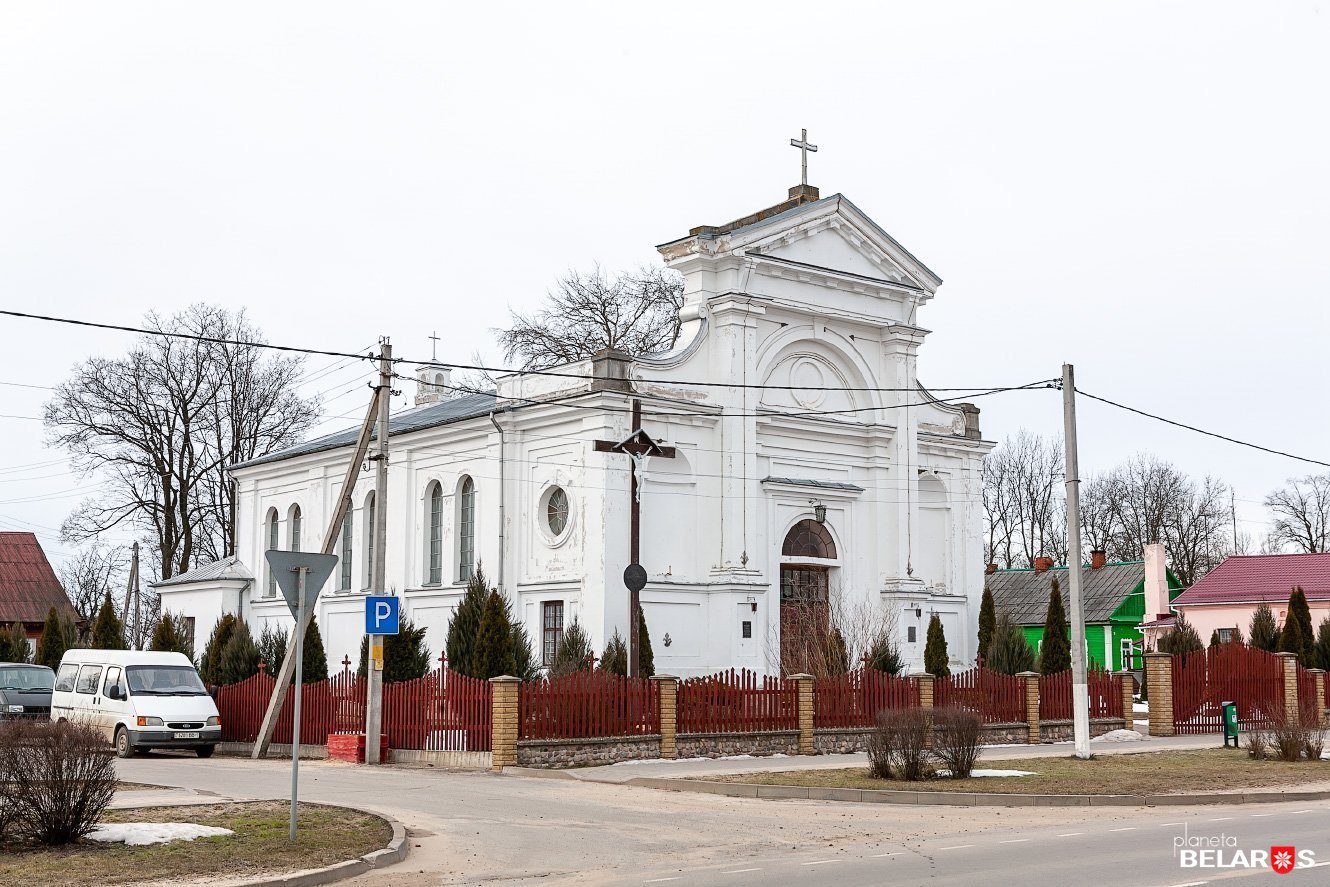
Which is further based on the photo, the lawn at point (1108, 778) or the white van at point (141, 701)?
the white van at point (141, 701)

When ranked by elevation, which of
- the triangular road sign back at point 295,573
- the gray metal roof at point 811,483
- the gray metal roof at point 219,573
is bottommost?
the triangular road sign back at point 295,573

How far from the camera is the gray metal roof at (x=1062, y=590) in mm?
54094

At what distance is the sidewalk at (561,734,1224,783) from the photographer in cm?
2059

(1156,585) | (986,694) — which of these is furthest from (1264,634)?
(986,694)

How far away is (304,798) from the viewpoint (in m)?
16.9

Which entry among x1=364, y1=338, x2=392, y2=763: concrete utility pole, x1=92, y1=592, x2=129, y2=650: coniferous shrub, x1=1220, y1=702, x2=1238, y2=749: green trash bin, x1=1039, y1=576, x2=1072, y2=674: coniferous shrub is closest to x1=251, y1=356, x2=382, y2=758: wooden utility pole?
x1=364, y1=338, x2=392, y2=763: concrete utility pole

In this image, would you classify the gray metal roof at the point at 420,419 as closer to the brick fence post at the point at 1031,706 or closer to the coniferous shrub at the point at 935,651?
the coniferous shrub at the point at 935,651

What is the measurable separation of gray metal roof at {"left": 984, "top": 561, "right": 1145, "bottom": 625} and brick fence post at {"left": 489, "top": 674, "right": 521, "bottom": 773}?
34302mm

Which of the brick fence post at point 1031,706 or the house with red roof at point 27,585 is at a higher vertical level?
the house with red roof at point 27,585

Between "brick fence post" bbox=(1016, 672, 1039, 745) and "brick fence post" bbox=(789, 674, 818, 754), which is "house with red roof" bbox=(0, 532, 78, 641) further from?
"brick fence post" bbox=(1016, 672, 1039, 745)

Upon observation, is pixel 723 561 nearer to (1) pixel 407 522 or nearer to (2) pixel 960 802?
(1) pixel 407 522

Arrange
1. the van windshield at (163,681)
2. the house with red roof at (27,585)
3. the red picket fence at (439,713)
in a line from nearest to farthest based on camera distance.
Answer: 1. the red picket fence at (439,713)
2. the van windshield at (163,681)
3. the house with red roof at (27,585)

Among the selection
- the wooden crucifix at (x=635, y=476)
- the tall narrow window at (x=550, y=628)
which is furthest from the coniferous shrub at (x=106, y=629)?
the wooden crucifix at (x=635, y=476)

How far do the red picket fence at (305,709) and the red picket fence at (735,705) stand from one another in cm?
574
